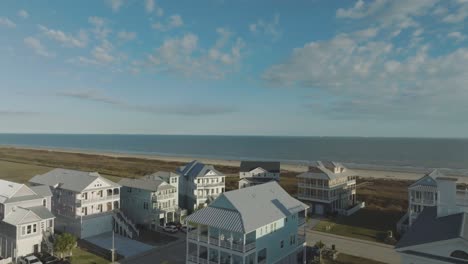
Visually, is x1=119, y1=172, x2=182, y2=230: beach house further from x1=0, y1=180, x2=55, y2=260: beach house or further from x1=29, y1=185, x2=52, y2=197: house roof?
x1=0, y1=180, x2=55, y2=260: beach house

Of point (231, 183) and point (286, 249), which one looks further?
point (231, 183)

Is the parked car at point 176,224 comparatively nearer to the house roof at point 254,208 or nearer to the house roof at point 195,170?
the house roof at point 195,170

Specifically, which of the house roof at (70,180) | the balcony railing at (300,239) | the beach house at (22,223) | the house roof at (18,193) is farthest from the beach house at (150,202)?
the balcony railing at (300,239)

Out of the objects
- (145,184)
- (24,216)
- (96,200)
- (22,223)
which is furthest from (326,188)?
Result: (22,223)

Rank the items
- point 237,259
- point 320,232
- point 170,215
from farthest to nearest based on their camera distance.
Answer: point 170,215 < point 320,232 < point 237,259

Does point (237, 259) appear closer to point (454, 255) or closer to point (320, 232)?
point (454, 255)

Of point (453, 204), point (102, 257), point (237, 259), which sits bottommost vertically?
point (102, 257)

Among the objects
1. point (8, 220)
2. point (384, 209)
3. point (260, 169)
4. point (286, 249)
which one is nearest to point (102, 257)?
point (8, 220)
